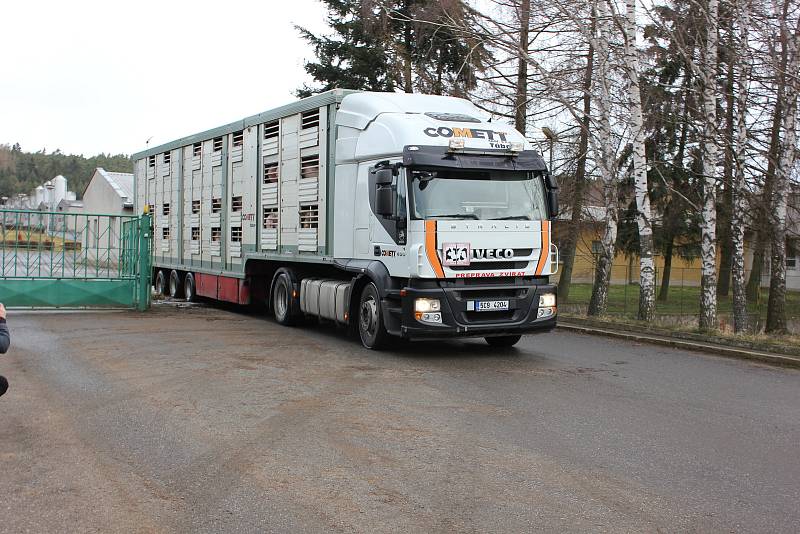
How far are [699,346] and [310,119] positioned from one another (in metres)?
7.36

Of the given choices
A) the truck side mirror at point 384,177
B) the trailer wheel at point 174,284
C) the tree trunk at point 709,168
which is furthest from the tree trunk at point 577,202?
the trailer wheel at point 174,284

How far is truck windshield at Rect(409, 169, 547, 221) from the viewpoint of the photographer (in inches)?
444

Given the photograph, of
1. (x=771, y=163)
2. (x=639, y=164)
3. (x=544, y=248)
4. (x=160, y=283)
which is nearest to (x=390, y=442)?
(x=544, y=248)

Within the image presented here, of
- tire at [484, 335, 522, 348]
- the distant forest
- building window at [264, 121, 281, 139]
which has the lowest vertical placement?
tire at [484, 335, 522, 348]

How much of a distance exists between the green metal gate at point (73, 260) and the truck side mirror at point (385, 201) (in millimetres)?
8347

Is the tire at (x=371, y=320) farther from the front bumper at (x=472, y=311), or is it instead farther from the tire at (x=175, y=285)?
the tire at (x=175, y=285)

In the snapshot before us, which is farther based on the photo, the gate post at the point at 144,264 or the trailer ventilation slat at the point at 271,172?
the gate post at the point at 144,264

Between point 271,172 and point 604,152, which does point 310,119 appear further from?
point 604,152

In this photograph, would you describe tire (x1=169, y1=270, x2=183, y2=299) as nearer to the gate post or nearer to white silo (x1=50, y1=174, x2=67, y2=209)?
the gate post

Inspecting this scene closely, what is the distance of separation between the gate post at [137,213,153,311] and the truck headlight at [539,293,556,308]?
31.5 ft

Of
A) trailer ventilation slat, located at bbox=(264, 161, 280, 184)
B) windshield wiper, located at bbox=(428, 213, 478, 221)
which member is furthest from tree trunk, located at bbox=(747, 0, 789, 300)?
trailer ventilation slat, located at bbox=(264, 161, 280, 184)

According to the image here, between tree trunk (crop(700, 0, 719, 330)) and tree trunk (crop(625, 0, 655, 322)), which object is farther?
tree trunk (crop(625, 0, 655, 322))

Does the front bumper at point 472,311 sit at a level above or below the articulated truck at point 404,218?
below

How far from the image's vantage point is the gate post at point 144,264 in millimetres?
17875
